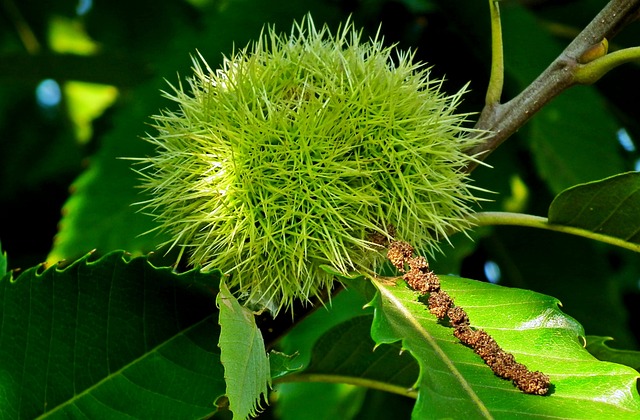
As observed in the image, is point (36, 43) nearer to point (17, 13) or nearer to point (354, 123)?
point (17, 13)

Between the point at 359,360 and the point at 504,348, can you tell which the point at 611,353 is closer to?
the point at 504,348

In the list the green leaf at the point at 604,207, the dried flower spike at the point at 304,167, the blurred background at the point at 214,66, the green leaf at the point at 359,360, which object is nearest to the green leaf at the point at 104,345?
the dried flower spike at the point at 304,167

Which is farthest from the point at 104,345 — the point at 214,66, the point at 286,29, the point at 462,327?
the point at 286,29

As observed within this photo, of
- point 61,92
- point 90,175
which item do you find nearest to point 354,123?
point 90,175

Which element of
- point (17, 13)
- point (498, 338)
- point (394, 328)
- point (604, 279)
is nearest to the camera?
point (394, 328)

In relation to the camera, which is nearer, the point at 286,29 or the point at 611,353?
the point at 611,353

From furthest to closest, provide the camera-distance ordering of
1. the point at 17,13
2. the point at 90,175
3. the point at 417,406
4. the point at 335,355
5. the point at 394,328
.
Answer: the point at 17,13
the point at 90,175
the point at 335,355
the point at 394,328
the point at 417,406

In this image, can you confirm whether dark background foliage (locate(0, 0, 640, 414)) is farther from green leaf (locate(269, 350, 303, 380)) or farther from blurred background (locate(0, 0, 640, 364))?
green leaf (locate(269, 350, 303, 380))
